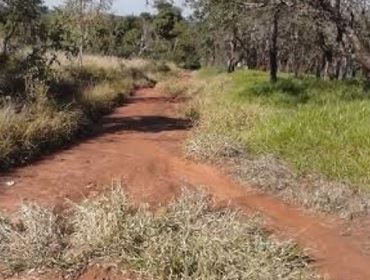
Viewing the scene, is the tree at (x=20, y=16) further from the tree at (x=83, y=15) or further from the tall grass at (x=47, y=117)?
the tree at (x=83, y=15)

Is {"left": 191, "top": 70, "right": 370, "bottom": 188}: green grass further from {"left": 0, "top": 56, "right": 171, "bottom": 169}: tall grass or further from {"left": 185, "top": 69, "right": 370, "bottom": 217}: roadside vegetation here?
{"left": 0, "top": 56, "right": 171, "bottom": 169}: tall grass

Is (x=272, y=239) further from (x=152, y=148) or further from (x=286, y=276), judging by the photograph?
(x=152, y=148)

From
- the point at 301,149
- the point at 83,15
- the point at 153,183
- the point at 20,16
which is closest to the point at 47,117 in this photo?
the point at 153,183

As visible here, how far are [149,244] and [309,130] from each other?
477cm

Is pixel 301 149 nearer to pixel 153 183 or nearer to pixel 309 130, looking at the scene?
pixel 309 130

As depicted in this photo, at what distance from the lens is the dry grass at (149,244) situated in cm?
460

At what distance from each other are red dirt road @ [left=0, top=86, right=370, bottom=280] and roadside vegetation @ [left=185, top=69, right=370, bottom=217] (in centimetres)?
30

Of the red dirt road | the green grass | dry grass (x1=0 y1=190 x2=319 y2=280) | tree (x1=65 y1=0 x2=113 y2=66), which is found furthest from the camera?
tree (x1=65 y1=0 x2=113 y2=66)

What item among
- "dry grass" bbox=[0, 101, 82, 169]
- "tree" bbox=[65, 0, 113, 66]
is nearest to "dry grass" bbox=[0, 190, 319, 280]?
"dry grass" bbox=[0, 101, 82, 169]

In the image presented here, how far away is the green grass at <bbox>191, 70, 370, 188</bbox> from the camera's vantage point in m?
7.87

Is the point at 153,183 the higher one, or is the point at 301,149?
the point at 301,149

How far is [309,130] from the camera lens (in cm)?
907

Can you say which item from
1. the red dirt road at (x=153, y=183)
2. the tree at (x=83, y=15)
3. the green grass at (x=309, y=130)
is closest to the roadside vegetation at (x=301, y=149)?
the green grass at (x=309, y=130)

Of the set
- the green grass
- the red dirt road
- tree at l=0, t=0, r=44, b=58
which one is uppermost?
tree at l=0, t=0, r=44, b=58
